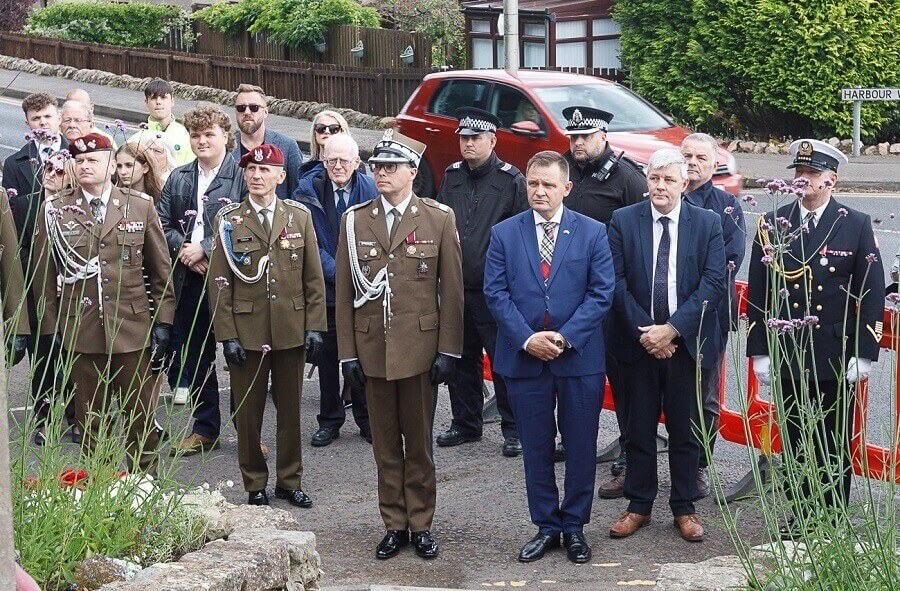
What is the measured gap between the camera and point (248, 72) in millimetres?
28484

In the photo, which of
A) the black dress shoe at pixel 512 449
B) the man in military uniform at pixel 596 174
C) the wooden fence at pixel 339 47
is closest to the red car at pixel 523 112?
the man in military uniform at pixel 596 174

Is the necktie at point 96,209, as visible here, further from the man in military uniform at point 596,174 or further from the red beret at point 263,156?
the man in military uniform at point 596,174

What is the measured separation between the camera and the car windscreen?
14391 millimetres

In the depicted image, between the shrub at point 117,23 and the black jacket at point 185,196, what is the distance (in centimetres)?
2640

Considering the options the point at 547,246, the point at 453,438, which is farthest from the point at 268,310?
the point at 453,438

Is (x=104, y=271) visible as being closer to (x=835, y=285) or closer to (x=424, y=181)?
(x=835, y=285)

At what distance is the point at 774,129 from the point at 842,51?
6.93 ft

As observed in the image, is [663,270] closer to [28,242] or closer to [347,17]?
[28,242]

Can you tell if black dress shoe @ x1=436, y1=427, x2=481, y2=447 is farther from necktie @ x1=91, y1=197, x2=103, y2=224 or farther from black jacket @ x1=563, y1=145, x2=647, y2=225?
necktie @ x1=91, y1=197, x2=103, y2=224

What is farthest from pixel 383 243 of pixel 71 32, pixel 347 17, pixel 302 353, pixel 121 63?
pixel 71 32

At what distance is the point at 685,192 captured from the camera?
23.3ft

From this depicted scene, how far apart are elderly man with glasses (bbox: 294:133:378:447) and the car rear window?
7.08 meters

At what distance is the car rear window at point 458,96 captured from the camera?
14.9 m

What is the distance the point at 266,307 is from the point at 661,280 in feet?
6.83
